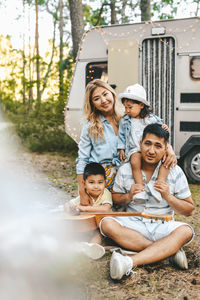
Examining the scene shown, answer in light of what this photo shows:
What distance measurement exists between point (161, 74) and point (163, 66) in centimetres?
12

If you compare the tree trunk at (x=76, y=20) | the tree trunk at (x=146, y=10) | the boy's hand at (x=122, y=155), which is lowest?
the boy's hand at (x=122, y=155)

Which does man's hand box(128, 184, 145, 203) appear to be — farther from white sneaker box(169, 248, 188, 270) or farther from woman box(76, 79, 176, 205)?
white sneaker box(169, 248, 188, 270)

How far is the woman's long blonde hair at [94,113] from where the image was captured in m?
3.03

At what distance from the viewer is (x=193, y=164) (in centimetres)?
554

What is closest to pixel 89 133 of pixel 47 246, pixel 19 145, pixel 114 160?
pixel 114 160

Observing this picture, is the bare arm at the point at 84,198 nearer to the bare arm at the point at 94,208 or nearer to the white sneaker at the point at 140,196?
the bare arm at the point at 94,208

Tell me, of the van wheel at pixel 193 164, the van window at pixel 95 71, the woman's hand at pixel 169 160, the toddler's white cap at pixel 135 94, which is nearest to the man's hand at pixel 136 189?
the woman's hand at pixel 169 160

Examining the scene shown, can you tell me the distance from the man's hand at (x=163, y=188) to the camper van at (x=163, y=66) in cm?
287

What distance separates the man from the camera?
8.32 ft

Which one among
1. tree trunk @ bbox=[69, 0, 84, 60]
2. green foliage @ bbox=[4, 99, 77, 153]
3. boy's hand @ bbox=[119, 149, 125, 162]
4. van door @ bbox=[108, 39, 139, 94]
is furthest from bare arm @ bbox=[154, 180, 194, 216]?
tree trunk @ bbox=[69, 0, 84, 60]

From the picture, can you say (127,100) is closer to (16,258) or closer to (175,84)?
(16,258)

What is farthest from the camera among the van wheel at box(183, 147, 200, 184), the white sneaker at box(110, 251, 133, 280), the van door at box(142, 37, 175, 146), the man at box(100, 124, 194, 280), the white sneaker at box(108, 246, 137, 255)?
the van wheel at box(183, 147, 200, 184)

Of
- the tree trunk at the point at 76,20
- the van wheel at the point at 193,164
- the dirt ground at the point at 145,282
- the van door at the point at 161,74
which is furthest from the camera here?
the tree trunk at the point at 76,20

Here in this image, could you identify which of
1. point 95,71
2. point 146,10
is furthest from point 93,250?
point 146,10
